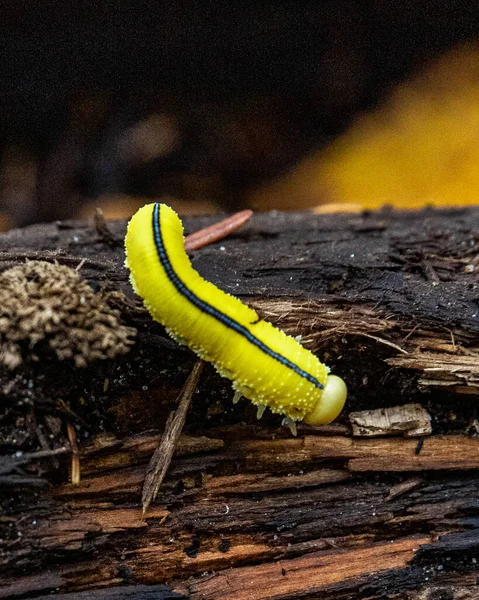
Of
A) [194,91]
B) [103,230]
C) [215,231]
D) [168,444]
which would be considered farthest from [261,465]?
[194,91]

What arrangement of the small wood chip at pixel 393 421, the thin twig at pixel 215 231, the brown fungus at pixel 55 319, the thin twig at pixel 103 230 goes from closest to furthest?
1. the brown fungus at pixel 55 319
2. the small wood chip at pixel 393 421
3. the thin twig at pixel 103 230
4. the thin twig at pixel 215 231

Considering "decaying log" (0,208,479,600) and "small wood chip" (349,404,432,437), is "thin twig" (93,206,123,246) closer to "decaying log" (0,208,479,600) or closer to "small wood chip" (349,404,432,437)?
"decaying log" (0,208,479,600)

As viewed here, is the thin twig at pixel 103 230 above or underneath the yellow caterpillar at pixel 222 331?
above

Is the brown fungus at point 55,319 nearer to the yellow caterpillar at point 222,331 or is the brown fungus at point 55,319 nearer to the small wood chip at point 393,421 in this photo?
the yellow caterpillar at point 222,331

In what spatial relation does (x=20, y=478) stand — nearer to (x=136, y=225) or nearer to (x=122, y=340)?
(x=122, y=340)

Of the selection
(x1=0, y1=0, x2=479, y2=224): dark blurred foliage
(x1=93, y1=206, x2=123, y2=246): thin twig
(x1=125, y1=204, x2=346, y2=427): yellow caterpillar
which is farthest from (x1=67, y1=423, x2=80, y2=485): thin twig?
(x1=0, y1=0, x2=479, y2=224): dark blurred foliage

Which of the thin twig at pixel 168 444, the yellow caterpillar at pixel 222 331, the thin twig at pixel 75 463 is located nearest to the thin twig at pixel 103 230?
the yellow caterpillar at pixel 222 331

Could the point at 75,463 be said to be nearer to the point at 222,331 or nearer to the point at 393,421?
the point at 222,331
